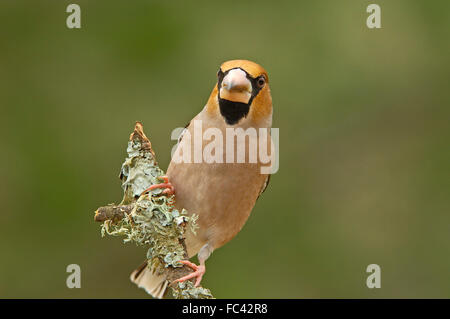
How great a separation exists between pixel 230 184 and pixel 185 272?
0.78 m

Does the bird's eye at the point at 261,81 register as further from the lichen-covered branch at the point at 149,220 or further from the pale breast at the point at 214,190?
the lichen-covered branch at the point at 149,220

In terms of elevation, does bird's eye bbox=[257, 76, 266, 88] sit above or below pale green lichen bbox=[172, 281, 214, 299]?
above

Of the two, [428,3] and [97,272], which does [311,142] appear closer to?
[428,3]

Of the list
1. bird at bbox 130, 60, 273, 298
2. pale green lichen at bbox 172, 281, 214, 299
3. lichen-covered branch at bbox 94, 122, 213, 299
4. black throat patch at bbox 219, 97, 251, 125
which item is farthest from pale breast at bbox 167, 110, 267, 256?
pale green lichen at bbox 172, 281, 214, 299

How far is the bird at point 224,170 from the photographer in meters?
3.67

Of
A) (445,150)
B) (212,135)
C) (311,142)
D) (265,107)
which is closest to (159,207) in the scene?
(212,135)

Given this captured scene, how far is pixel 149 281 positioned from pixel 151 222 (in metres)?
1.49

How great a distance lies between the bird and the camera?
367 cm

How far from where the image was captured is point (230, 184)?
3.84 meters

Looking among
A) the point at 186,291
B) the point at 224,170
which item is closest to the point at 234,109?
the point at 224,170

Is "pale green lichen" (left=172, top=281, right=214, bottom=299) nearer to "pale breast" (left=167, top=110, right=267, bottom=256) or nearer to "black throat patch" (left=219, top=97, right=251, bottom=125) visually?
"pale breast" (left=167, top=110, right=267, bottom=256)

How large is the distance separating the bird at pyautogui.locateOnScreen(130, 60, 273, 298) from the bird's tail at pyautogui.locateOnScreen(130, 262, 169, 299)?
29.8 inches

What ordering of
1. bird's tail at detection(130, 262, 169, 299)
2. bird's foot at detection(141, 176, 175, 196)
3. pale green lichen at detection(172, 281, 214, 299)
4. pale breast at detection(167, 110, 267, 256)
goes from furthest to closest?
bird's tail at detection(130, 262, 169, 299)
pale breast at detection(167, 110, 267, 256)
bird's foot at detection(141, 176, 175, 196)
pale green lichen at detection(172, 281, 214, 299)

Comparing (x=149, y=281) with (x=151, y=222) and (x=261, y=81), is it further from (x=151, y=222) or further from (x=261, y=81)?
(x=261, y=81)
